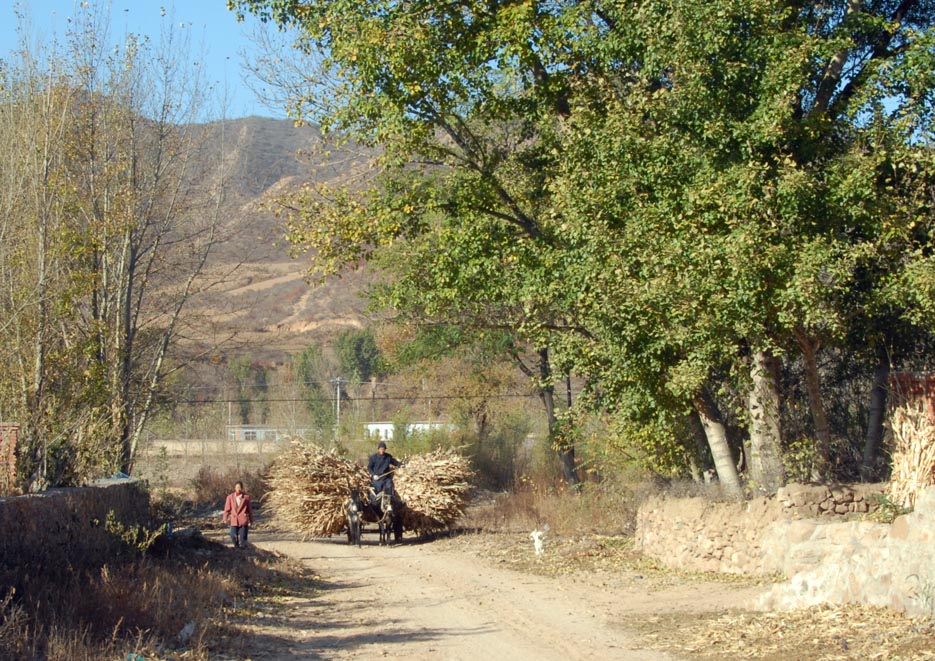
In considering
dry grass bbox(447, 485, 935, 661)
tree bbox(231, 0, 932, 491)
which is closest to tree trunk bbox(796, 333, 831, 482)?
tree bbox(231, 0, 932, 491)

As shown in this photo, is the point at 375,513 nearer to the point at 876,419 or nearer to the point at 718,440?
the point at 718,440

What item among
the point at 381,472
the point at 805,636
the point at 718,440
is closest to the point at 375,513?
the point at 381,472

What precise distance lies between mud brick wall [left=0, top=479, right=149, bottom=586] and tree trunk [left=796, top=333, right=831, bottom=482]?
1053 cm

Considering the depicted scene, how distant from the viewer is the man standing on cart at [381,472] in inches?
894

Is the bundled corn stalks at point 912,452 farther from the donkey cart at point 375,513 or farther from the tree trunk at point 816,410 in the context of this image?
the donkey cart at point 375,513

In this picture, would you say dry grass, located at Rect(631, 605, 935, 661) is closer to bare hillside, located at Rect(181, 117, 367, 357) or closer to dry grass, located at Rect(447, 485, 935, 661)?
dry grass, located at Rect(447, 485, 935, 661)

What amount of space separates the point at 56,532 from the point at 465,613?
516cm

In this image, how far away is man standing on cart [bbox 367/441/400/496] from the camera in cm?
2270

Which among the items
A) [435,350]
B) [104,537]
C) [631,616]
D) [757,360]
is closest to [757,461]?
[757,360]

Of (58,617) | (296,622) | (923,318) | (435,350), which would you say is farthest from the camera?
(435,350)

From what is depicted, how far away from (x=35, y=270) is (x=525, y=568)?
9910 millimetres

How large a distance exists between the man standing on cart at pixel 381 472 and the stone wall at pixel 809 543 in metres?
5.93

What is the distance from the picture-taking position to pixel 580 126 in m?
16.5

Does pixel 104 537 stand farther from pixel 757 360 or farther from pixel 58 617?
pixel 757 360
